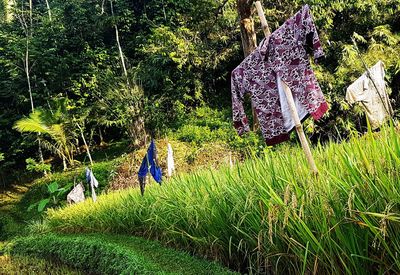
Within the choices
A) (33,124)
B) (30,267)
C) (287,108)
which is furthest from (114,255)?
(33,124)

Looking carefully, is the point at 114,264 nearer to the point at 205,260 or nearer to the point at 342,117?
the point at 205,260

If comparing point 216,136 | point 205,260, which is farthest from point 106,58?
point 205,260

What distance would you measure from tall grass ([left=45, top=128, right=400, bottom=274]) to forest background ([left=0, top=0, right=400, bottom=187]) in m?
5.41

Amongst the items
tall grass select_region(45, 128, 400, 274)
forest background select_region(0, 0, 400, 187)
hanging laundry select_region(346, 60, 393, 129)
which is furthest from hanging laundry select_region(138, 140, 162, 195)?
forest background select_region(0, 0, 400, 187)

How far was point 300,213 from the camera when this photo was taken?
1939 millimetres

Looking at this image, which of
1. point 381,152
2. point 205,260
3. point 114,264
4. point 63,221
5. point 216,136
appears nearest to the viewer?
point 381,152

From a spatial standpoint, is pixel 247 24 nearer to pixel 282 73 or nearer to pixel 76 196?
pixel 76 196

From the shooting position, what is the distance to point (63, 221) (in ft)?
21.6

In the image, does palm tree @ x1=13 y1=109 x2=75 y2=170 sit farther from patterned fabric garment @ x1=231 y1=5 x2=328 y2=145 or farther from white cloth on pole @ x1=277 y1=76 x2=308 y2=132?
white cloth on pole @ x1=277 y1=76 x2=308 y2=132

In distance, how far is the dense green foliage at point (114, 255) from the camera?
296 centimetres

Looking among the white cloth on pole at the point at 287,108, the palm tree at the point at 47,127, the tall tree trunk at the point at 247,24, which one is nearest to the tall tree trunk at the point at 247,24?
the tall tree trunk at the point at 247,24

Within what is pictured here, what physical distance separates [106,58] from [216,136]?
6.21 m

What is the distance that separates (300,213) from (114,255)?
255 centimetres

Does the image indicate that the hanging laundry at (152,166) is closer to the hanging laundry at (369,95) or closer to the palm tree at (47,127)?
→ the hanging laundry at (369,95)
